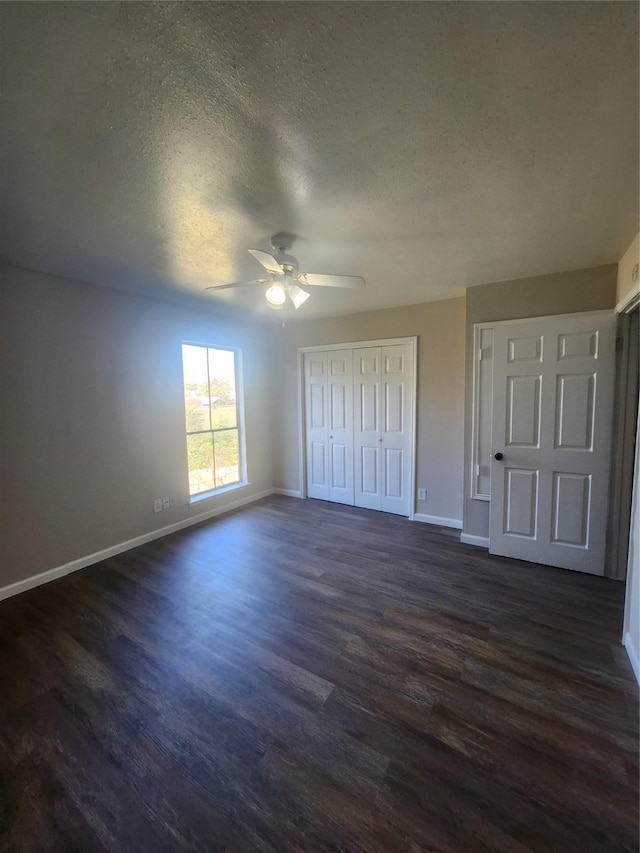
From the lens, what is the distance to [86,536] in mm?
3004

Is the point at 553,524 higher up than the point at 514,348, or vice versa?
the point at 514,348

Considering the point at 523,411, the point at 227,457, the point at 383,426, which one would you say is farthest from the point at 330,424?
the point at 523,411

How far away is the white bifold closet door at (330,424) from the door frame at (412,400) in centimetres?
6

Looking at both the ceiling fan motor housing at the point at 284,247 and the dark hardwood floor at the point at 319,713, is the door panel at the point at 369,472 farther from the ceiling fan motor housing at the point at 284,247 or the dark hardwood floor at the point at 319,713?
the ceiling fan motor housing at the point at 284,247

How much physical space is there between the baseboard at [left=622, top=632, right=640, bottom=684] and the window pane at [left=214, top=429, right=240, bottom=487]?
13.1 ft

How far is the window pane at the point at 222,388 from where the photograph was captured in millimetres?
4238

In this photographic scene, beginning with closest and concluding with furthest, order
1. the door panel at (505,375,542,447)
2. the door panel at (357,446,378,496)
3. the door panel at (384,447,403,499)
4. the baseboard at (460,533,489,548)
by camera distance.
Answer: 1. the door panel at (505,375,542,447)
2. the baseboard at (460,533,489,548)
3. the door panel at (384,447,403,499)
4. the door panel at (357,446,378,496)

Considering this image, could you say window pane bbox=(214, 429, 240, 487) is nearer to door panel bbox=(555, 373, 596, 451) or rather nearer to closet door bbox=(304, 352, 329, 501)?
closet door bbox=(304, 352, 329, 501)

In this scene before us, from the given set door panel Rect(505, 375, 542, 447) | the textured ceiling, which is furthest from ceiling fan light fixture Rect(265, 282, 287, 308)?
door panel Rect(505, 375, 542, 447)

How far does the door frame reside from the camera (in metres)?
3.82

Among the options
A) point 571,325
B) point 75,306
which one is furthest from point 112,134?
point 571,325

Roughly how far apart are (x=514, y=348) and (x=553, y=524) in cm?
155

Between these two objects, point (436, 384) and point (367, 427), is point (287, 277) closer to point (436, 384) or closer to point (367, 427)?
point (436, 384)

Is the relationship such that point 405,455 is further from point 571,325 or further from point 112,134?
point 112,134
